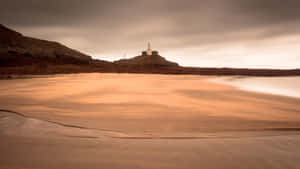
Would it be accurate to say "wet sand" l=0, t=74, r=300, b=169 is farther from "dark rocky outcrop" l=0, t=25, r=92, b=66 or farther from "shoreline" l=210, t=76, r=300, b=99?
"dark rocky outcrop" l=0, t=25, r=92, b=66

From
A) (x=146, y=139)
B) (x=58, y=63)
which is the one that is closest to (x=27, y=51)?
(x=58, y=63)

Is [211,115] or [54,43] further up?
[54,43]

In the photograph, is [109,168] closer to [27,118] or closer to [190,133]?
[190,133]

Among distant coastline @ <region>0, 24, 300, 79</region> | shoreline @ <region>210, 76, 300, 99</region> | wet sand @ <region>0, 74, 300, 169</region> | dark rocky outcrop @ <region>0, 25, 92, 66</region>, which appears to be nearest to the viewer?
wet sand @ <region>0, 74, 300, 169</region>

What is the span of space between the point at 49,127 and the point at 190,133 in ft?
5.02

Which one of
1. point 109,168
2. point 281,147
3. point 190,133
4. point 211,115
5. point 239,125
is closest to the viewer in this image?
point 109,168

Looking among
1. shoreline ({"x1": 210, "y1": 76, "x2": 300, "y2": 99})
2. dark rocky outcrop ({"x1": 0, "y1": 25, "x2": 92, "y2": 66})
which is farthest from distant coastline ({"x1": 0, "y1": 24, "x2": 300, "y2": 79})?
shoreline ({"x1": 210, "y1": 76, "x2": 300, "y2": 99})

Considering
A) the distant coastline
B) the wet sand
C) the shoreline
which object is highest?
the distant coastline

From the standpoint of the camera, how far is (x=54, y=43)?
70.6 feet

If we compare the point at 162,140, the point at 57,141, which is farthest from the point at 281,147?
the point at 57,141

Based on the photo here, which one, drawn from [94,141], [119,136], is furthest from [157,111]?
[94,141]

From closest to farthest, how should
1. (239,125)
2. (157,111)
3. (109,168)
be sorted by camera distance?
(109,168) → (239,125) → (157,111)

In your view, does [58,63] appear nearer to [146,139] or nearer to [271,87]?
[146,139]

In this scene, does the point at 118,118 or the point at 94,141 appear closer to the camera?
the point at 94,141
